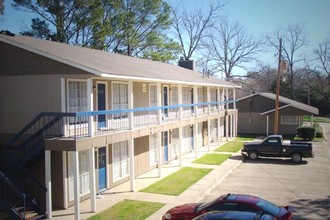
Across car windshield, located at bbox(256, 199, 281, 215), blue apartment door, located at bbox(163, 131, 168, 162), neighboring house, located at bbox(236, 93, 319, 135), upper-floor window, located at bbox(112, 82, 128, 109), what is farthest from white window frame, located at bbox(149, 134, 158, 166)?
neighboring house, located at bbox(236, 93, 319, 135)

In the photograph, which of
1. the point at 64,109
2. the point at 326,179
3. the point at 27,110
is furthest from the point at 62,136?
the point at 326,179

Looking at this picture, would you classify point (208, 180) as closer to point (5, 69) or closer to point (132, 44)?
point (5, 69)

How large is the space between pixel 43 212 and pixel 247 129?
108 ft

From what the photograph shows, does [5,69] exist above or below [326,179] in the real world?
above

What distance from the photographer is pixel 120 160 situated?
19.8 meters

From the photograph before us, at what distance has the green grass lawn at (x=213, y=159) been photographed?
82.0 ft

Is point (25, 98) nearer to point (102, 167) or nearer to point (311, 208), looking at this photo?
point (102, 167)

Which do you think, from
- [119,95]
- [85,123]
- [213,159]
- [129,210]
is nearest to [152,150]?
[213,159]

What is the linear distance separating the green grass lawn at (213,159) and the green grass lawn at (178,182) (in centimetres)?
252

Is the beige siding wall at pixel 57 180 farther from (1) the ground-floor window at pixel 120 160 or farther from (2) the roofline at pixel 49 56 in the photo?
(1) the ground-floor window at pixel 120 160

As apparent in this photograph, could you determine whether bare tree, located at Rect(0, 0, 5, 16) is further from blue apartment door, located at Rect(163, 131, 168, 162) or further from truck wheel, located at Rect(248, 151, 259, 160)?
truck wheel, located at Rect(248, 151, 259, 160)

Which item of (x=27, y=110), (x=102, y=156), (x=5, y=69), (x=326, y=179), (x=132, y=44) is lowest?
(x=326, y=179)

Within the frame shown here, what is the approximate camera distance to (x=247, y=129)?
43.8 m

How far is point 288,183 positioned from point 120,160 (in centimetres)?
890
